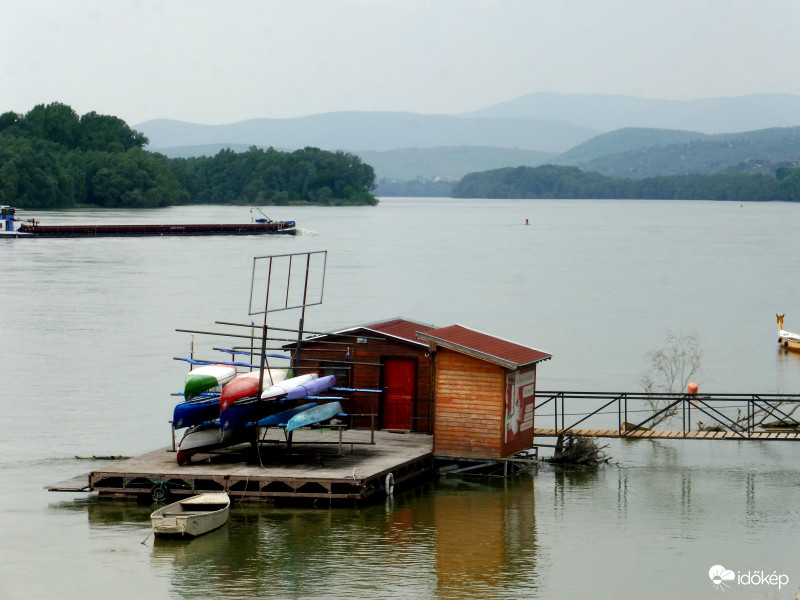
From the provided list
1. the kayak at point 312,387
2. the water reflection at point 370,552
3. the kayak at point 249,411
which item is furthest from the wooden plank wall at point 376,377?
the water reflection at point 370,552

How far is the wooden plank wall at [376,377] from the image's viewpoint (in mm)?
29797

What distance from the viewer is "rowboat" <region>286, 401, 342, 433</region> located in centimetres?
2681

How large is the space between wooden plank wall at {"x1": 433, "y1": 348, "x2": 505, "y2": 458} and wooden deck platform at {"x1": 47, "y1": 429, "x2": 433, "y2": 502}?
665 mm

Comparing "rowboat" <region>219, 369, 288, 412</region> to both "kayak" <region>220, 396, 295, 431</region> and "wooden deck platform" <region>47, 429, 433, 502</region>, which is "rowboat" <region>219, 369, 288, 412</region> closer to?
"kayak" <region>220, 396, 295, 431</region>

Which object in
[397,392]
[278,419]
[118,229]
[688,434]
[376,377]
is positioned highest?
[118,229]

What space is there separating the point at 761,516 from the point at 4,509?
1720 centimetres

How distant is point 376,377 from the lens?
29938mm

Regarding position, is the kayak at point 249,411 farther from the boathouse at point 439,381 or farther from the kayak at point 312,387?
the boathouse at point 439,381

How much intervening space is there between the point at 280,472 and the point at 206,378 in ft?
12.0

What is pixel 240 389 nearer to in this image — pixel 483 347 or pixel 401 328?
pixel 401 328

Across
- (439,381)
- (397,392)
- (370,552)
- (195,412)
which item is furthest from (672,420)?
(370,552)

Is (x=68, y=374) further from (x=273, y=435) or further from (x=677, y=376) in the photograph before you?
(x=677, y=376)

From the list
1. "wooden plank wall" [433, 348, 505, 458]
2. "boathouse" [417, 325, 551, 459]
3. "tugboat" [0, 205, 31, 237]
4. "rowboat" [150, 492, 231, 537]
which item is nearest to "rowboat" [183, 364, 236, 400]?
"rowboat" [150, 492, 231, 537]

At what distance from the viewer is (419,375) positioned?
29.9m
